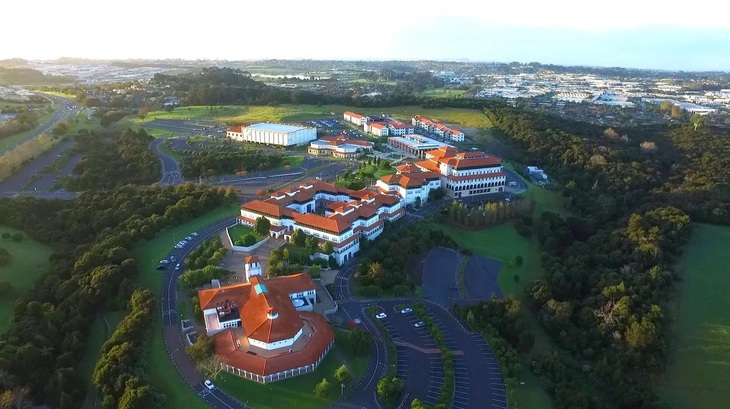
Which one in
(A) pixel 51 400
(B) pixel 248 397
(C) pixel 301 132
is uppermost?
(C) pixel 301 132

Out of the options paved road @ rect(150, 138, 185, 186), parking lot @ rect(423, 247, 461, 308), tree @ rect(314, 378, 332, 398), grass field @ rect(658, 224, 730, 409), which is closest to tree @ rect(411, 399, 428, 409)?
tree @ rect(314, 378, 332, 398)

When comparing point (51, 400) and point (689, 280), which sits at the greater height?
point (689, 280)

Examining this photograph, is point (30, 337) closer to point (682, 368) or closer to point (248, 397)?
point (248, 397)

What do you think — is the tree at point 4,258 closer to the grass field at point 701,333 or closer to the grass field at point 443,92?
the grass field at point 701,333

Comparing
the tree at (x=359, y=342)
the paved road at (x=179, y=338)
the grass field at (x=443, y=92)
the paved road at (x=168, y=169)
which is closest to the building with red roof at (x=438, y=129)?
the paved road at (x=168, y=169)

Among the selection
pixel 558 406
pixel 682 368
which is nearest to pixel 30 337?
pixel 558 406

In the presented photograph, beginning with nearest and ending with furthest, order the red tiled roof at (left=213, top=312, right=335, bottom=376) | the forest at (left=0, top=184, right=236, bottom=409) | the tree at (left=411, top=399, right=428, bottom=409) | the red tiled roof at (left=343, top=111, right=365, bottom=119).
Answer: the tree at (left=411, top=399, right=428, bottom=409), the red tiled roof at (left=213, top=312, right=335, bottom=376), the forest at (left=0, top=184, right=236, bottom=409), the red tiled roof at (left=343, top=111, right=365, bottom=119)

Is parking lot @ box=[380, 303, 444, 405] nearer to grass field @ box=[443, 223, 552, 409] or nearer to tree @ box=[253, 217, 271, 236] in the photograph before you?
grass field @ box=[443, 223, 552, 409]

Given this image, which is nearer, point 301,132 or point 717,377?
point 717,377
